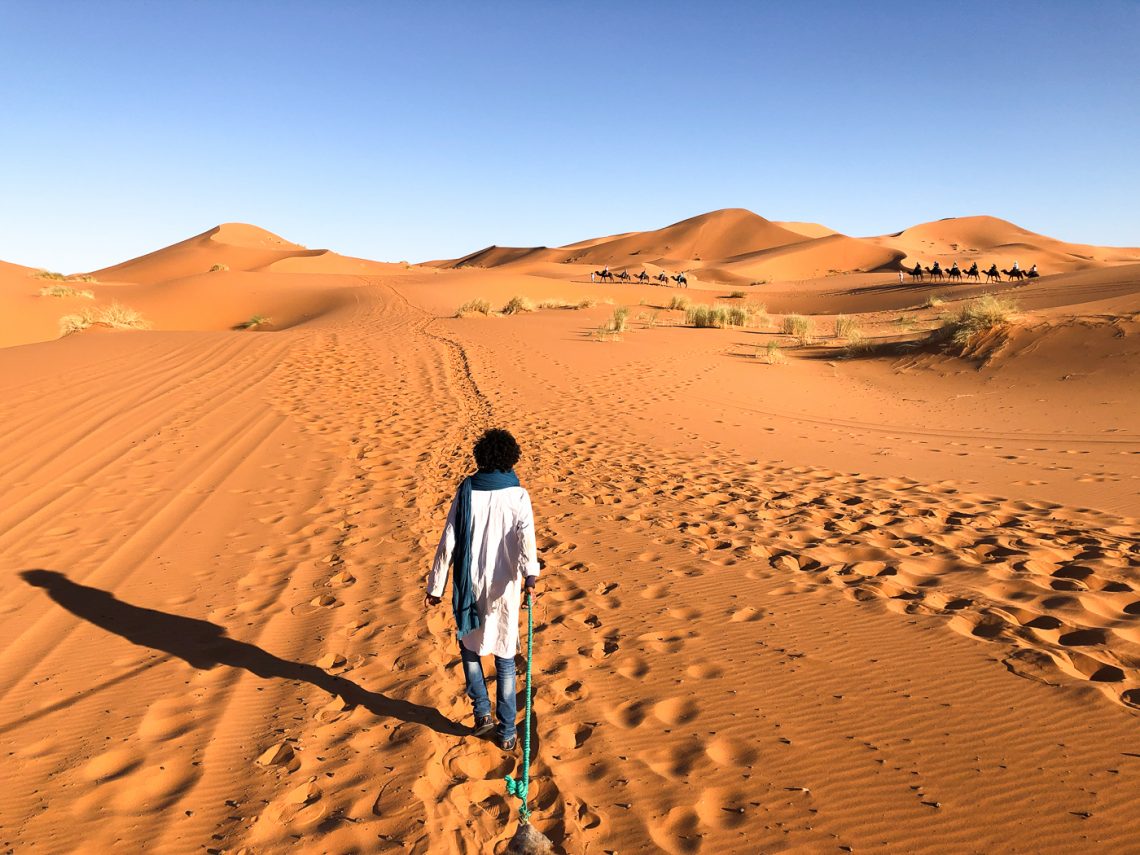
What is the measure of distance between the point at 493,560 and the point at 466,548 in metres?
0.15

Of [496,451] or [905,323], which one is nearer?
[496,451]

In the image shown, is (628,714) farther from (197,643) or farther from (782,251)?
(782,251)

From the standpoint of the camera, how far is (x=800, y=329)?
22719 millimetres

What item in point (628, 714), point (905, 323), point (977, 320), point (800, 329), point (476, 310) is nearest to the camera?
point (628, 714)

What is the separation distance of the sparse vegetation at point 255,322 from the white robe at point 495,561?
105ft

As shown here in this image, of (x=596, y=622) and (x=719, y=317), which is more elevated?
(x=719, y=317)

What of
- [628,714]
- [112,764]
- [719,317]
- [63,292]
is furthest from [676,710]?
[63,292]

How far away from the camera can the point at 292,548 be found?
20.9 feet

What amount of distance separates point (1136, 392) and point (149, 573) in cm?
1438

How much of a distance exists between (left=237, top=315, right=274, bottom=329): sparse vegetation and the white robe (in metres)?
31.9

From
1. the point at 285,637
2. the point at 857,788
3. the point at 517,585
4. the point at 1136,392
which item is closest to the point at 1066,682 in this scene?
the point at 857,788

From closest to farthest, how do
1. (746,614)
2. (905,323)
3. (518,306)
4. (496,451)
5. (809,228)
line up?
(496,451) < (746,614) < (905,323) < (518,306) < (809,228)

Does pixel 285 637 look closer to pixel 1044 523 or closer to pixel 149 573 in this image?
pixel 149 573

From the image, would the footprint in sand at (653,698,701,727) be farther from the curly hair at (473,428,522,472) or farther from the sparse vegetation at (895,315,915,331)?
the sparse vegetation at (895,315,915,331)
